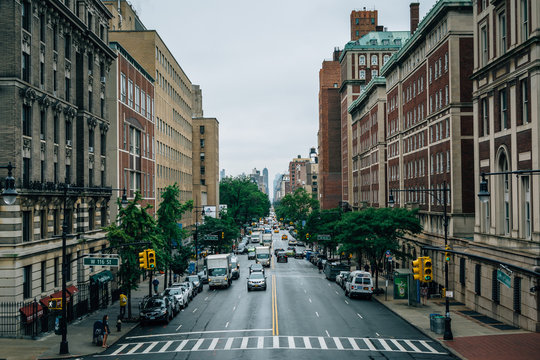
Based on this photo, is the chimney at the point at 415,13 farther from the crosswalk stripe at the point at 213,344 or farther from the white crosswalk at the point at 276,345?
the crosswalk stripe at the point at 213,344

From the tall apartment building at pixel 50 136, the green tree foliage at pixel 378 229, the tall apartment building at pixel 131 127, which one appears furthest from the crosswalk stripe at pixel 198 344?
the green tree foliage at pixel 378 229

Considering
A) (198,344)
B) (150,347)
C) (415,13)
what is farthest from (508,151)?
(415,13)

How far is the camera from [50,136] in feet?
128

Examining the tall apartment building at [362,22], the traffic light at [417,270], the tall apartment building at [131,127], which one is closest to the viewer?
the traffic light at [417,270]

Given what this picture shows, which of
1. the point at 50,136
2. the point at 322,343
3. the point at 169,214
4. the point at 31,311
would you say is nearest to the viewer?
the point at 322,343

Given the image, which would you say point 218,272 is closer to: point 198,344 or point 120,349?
point 198,344

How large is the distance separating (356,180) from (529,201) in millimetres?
74140

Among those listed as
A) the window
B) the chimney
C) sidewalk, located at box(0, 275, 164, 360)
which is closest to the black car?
sidewalk, located at box(0, 275, 164, 360)

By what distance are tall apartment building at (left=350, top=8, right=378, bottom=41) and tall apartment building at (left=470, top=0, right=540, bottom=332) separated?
112096 millimetres

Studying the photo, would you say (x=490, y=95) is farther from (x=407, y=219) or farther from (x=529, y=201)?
(x=407, y=219)

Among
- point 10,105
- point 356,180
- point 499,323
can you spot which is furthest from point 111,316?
point 356,180

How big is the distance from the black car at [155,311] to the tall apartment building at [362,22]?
124 meters

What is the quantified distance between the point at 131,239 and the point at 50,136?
9216 millimetres

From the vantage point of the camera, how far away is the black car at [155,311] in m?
38.5
